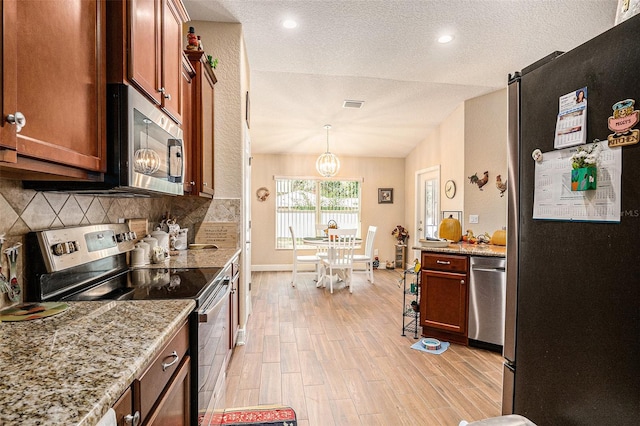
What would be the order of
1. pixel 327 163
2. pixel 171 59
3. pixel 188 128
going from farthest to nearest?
pixel 327 163 → pixel 188 128 → pixel 171 59

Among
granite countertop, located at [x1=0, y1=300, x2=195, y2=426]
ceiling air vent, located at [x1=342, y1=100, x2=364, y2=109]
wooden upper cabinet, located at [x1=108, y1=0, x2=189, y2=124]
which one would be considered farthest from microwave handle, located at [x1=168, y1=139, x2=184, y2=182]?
→ ceiling air vent, located at [x1=342, y1=100, x2=364, y2=109]

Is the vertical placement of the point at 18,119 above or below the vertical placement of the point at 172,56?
below

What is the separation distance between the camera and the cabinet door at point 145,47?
1.25m

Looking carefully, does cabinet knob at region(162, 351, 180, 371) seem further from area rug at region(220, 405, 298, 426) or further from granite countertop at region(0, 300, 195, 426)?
area rug at region(220, 405, 298, 426)

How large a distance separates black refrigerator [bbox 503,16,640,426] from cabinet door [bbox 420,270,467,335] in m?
1.68

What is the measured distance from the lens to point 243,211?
3078mm

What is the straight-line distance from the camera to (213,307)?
1662 mm

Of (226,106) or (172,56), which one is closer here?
(172,56)

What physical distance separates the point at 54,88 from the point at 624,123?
1.56 meters

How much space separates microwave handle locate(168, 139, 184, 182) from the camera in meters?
1.76

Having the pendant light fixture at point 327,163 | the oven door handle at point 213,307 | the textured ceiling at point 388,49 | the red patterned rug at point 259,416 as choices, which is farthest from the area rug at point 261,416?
the pendant light fixture at point 327,163

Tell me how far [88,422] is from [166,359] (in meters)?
0.50

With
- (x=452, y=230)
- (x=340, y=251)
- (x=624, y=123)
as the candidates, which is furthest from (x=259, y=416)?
(x=340, y=251)

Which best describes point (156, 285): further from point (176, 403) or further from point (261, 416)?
point (261, 416)
